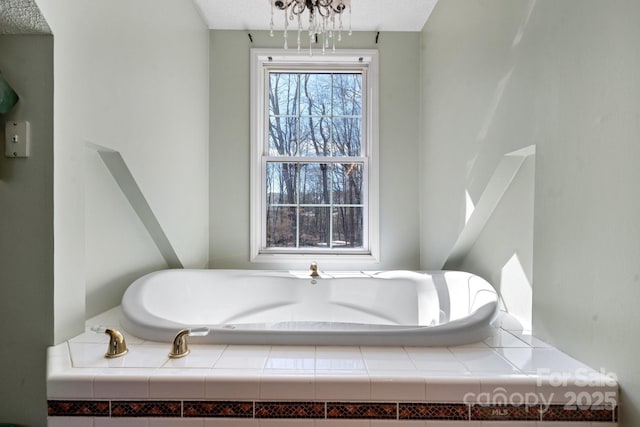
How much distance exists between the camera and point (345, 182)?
2.60 metres

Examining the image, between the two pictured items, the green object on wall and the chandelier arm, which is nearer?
the green object on wall

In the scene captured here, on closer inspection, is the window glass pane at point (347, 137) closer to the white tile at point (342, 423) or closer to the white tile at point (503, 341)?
the white tile at point (503, 341)

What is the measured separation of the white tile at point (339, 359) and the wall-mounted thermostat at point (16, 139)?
3.94 feet

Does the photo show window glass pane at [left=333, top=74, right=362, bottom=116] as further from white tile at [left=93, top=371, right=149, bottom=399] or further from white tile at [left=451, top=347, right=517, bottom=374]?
white tile at [left=93, top=371, right=149, bottom=399]

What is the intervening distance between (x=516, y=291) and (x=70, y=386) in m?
1.78

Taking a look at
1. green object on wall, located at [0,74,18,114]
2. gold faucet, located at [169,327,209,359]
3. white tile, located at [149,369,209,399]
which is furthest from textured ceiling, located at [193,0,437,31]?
white tile, located at [149,369,209,399]

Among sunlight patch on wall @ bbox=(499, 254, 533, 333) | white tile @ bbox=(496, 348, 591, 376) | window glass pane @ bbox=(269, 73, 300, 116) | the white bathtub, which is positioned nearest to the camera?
white tile @ bbox=(496, 348, 591, 376)

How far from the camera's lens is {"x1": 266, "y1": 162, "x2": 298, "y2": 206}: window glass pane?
8.48ft

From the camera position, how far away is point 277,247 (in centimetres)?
259

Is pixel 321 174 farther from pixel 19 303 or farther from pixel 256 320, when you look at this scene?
pixel 19 303

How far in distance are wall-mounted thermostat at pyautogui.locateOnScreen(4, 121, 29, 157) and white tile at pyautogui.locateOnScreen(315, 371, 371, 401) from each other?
1224mm

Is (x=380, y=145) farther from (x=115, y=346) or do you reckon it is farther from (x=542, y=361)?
(x=115, y=346)

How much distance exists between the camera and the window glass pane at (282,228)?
2.59 metres

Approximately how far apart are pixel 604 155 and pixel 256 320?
1.77m
